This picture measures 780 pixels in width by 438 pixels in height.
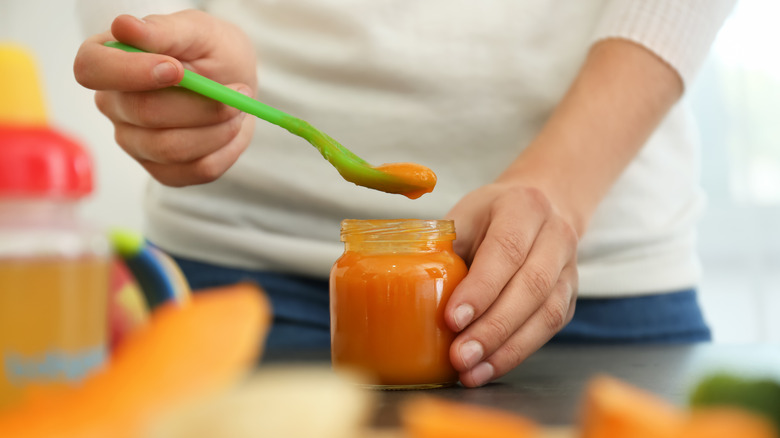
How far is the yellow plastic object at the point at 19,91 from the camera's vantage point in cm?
35

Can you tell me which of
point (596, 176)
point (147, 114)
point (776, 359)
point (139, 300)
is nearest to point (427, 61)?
point (596, 176)

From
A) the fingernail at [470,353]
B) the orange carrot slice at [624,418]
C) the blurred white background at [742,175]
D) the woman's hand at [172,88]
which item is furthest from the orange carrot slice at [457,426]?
A: the blurred white background at [742,175]

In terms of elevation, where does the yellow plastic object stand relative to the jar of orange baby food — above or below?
above

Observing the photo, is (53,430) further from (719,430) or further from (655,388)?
(655,388)

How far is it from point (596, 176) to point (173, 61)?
548 mm

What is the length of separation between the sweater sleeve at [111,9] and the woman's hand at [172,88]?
195 millimetres

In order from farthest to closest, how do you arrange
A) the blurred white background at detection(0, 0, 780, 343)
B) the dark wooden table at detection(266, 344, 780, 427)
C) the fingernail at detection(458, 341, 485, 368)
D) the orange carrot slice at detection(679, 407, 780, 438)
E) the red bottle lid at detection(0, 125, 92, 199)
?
the blurred white background at detection(0, 0, 780, 343) < the fingernail at detection(458, 341, 485, 368) < the dark wooden table at detection(266, 344, 780, 427) < the red bottle lid at detection(0, 125, 92, 199) < the orange carrot slice at detection(679, 407, 780, 438)

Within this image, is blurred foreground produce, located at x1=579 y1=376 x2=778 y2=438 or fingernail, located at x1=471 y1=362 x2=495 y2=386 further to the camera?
fingernail, located at x1=471 y1=362 x2=495 y2=386

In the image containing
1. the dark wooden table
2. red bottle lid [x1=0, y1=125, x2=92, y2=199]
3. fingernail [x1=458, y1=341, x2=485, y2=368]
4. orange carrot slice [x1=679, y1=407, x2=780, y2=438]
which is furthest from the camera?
fingernail [x1=458, y1=341, x2=485, y2=368]

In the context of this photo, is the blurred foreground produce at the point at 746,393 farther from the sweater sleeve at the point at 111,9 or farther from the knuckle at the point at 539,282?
the sweater sleeve at the point at 111,9

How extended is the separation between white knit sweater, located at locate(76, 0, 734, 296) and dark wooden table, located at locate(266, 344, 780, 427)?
0.18 metres

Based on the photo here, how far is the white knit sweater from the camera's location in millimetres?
1070

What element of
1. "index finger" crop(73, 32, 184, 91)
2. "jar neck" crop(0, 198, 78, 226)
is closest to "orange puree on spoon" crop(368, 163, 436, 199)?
"index finger" crop(73, 32, 184, 91)

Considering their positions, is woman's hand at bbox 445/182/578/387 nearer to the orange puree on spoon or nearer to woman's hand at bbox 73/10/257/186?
the orange puree on spoon
